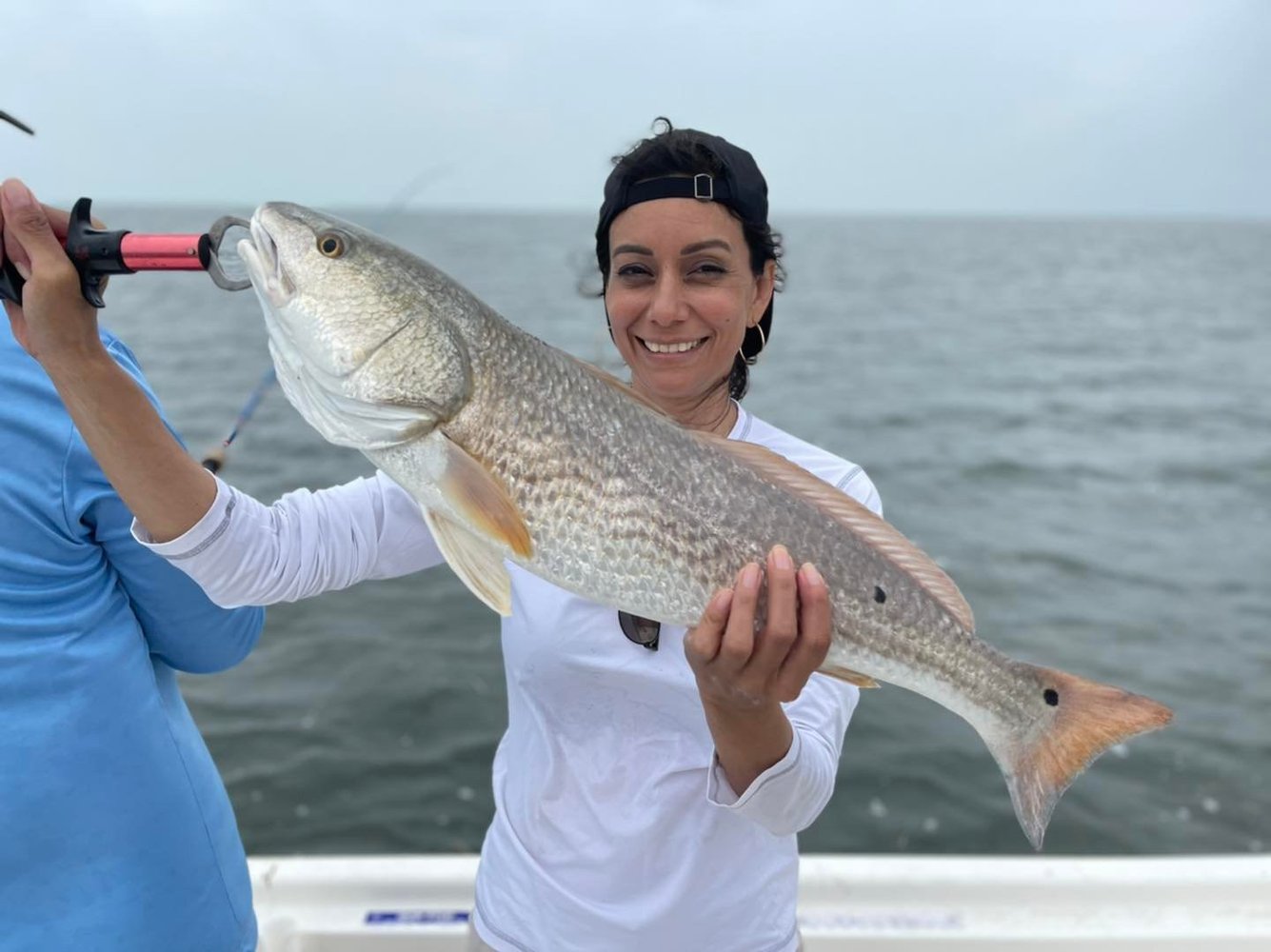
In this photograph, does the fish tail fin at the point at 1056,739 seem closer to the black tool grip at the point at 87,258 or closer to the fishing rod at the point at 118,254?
the fishing rod at the point at 118,254

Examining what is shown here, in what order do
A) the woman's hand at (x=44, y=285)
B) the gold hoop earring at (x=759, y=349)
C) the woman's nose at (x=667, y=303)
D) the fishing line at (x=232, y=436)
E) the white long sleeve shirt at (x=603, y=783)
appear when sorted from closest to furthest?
the woman's hand at (x=44, y=285), the white long sleeve shirt at (x=603, y=783), the woman's nose at (x=667, y=303), the gold hoop earring at (x=759, y=349), the fishing line at (x=232, y=436)

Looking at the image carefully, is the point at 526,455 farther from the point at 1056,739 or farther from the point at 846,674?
the point at 1056,739

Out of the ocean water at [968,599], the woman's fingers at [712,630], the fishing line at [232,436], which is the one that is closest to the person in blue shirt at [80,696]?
the fishing line at [232,436]

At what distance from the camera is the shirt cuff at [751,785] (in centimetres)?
192

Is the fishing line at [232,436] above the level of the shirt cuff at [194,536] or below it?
below

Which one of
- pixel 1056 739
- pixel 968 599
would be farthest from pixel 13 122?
pixel 968 599

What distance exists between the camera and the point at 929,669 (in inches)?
86.7

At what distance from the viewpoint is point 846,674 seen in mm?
2125

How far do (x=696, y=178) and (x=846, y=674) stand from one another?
1198mm

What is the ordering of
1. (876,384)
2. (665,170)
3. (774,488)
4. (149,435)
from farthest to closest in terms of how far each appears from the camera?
(876,384) < (665,170) < (774,488) < (149,435)

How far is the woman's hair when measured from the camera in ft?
7.54

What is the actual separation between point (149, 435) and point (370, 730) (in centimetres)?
615

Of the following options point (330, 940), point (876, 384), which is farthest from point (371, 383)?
point (876, 384)

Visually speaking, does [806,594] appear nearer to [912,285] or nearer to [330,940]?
[330,940]
